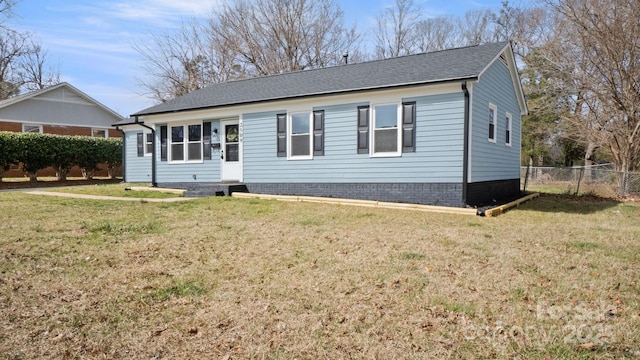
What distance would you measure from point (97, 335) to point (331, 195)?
8.62 metres

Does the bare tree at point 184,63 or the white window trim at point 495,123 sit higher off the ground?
the bare tree at point 184,63

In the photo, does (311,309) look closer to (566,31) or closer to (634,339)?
(634,339)

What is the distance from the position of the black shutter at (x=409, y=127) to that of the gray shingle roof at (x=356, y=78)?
0.65m

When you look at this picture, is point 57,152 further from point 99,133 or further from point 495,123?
point 495,123

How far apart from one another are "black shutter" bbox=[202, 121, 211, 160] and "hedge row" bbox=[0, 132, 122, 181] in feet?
27.1

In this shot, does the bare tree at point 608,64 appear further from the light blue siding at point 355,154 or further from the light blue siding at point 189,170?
the light blue siding at point 189,170

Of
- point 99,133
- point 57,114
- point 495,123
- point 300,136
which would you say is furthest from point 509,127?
point 57,114

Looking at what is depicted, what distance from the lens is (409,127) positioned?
10062 mm

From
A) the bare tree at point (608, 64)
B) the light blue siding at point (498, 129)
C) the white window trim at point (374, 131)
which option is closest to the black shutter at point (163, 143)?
the white window trim at point (374, 131)

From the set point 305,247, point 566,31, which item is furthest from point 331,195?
point 566,31

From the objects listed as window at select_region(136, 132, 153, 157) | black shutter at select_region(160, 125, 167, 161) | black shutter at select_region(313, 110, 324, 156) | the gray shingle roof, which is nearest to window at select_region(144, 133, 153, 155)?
window at select_region(136, 132, 153, 157)

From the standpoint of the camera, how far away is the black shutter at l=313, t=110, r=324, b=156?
11.4 metres

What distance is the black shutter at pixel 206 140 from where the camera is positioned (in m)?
13.6

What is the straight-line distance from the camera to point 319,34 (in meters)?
27.7
